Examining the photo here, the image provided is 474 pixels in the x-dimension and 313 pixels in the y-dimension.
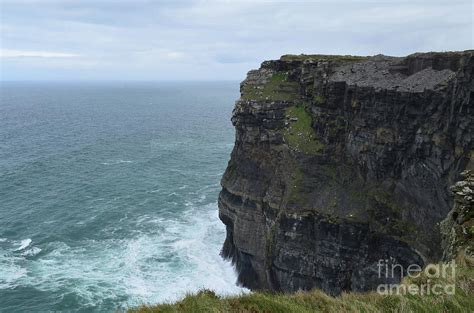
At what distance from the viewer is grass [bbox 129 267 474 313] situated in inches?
554

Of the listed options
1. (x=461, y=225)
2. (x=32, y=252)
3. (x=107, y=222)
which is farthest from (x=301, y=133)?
(x=32, y=252)

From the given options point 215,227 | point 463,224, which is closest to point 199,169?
point 215,227

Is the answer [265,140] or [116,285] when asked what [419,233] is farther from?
[116,285]

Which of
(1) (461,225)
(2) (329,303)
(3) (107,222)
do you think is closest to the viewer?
(2) (329,303)

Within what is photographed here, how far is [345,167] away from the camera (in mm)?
46750

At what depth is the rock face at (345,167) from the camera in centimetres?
3775

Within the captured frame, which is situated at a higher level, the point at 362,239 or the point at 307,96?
the point at 307,96

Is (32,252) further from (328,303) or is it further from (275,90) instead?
(328,303)

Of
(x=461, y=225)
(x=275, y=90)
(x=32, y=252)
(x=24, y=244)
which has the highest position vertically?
(x=275, y=90)

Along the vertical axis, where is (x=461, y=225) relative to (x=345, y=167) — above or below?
above

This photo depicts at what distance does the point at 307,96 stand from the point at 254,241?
18394 millimetres

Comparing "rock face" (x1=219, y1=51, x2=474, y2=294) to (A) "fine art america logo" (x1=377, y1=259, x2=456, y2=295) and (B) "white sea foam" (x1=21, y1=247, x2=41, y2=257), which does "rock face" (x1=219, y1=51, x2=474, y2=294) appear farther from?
(B) "white sea foam" (x1=21, y1=247, x2=41, y2=257)

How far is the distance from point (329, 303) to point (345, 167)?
32590mm

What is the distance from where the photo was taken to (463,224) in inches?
917
